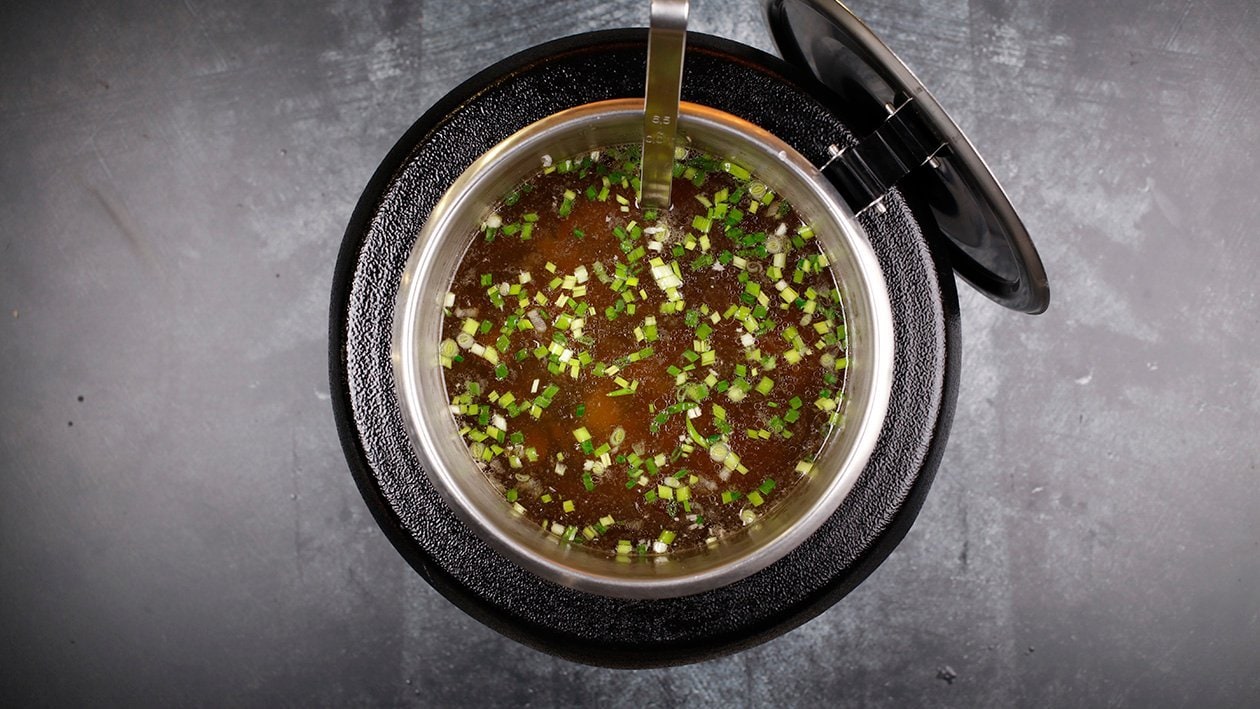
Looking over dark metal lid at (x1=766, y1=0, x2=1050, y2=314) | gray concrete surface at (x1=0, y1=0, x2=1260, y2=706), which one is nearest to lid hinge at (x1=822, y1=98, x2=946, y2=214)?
dark metal lid at (x1=766, y1=0, x2=1050, y2=314)

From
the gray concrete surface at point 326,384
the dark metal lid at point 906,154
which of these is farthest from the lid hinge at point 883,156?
the gray concrete surface at point 326,384

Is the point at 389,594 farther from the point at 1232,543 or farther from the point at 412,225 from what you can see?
the point at 1232,543

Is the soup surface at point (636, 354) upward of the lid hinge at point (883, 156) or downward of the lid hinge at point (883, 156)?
downward

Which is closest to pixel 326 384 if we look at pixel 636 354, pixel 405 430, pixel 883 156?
pixel 405 430

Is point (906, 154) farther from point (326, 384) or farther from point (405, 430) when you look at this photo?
point (326, 384)

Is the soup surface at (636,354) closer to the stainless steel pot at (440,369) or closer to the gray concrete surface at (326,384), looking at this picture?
the stainless steel pot at (440,369)

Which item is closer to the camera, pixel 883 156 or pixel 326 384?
pixel 883 156
